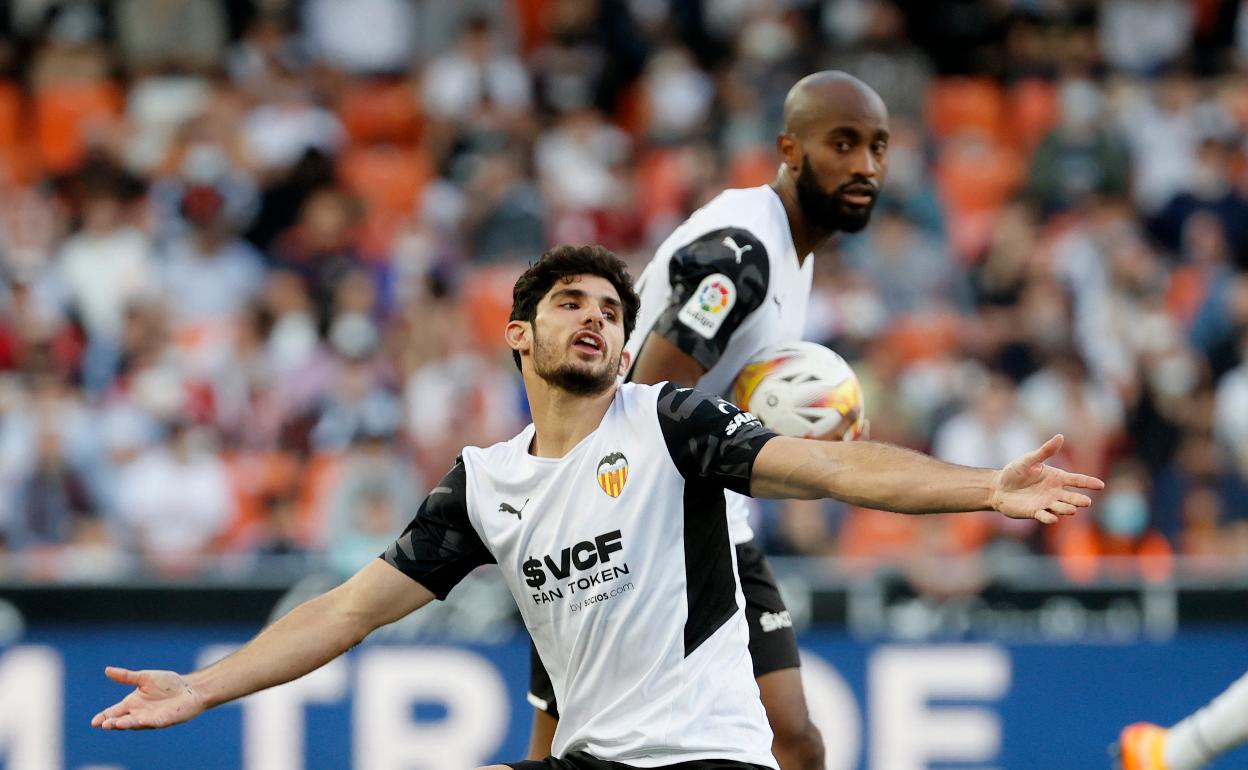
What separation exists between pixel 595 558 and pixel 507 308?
822 centimetres

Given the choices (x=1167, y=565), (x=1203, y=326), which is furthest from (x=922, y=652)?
(x=1203, y=326)

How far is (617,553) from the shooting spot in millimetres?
4926

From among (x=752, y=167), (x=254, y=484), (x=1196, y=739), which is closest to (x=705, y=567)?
(x=1196, y=739)

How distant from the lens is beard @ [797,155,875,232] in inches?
243

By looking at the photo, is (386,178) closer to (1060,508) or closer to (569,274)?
(569,274)

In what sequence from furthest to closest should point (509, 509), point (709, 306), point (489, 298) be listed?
1. point (489, 298)
2. point (709, 306)
3. point (509, 509)

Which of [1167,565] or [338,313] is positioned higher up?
[338,313]

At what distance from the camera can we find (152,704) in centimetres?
493

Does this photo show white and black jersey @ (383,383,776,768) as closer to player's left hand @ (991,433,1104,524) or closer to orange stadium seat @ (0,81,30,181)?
player's left hand @ (991,433,1104,524)

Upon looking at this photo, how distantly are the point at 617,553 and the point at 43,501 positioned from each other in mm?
7126

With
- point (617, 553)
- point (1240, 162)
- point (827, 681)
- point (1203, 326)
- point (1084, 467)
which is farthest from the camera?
point (1240, 162)

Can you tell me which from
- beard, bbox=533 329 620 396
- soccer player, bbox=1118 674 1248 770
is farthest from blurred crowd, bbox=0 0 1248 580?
beard, bbox=533 329 620 396

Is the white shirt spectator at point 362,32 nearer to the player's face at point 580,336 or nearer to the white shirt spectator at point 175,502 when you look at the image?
the white shirt spectator at point 175,502

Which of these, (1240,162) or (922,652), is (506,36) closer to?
(1240,162)
